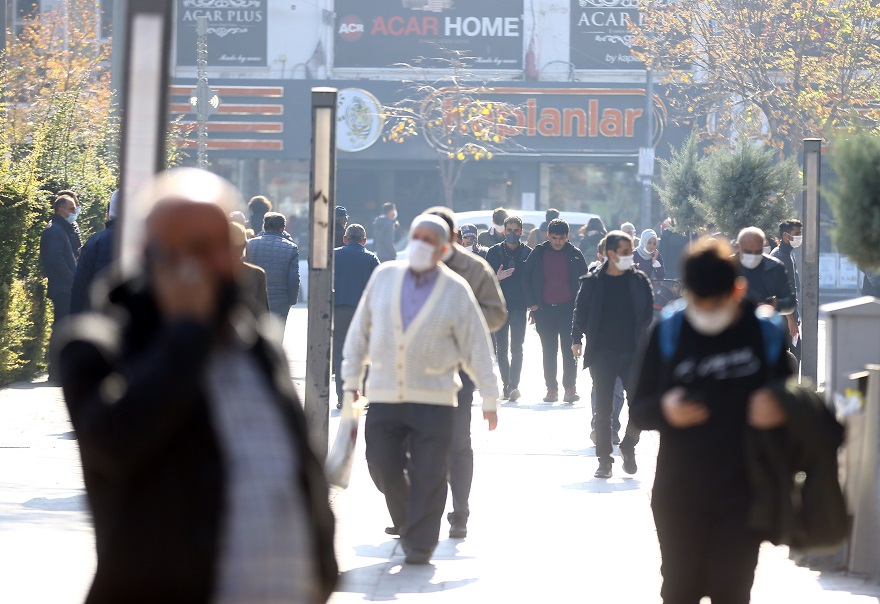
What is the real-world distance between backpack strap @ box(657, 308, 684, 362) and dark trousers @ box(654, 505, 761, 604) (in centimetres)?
49

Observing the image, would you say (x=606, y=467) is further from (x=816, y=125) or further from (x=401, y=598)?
(x=816, y=125)

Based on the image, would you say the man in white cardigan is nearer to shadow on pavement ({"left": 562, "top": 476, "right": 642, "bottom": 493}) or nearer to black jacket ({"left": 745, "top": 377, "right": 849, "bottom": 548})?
shadow on pavement ({"left": 562, "top": 476, "right": 642, "bottom": 493})

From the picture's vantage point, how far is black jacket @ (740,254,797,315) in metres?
11.2

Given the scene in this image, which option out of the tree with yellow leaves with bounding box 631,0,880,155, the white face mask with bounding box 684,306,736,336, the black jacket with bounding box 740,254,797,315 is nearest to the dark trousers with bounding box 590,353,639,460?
the black jacket with bounding box 740,254,797,315

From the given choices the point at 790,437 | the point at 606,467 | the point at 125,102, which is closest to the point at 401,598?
the point at 790,437

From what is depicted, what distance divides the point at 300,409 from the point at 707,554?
228cm

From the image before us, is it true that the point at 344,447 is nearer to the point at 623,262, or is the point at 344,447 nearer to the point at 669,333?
the point at 669,333

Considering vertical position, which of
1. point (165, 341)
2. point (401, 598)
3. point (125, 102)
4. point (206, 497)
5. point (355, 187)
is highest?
point (355, 187)

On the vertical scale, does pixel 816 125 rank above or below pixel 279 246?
above

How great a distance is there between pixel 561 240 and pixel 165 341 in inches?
499

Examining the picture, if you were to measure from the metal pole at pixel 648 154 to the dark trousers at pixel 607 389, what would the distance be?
93.1ft

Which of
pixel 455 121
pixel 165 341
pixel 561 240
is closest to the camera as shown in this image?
pixel 165 341

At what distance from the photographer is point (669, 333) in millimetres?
4887

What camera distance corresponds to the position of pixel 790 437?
15.3ft
